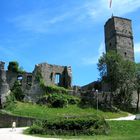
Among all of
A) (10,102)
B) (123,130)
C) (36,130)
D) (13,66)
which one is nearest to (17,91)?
(13,66)

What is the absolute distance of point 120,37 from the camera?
2874 inches

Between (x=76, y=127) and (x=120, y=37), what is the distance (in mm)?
42131

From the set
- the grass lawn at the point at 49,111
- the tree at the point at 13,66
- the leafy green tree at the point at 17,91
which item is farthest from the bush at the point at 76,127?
the tree at the point at 13,66

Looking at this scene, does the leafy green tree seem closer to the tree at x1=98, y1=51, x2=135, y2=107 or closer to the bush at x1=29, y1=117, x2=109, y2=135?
the tree at x1=98, y1=51, x2=135, y2=107

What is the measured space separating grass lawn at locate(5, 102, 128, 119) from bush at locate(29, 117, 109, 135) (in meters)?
14.1

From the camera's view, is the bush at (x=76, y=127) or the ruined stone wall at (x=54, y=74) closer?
the bush at (x=76, y=127)

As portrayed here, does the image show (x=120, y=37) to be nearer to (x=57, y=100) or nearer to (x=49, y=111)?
(x=57, y=100)

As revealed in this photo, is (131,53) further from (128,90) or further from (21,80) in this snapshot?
(21,80)

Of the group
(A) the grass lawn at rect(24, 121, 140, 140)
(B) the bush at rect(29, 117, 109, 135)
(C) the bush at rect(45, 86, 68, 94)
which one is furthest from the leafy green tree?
(B) the bush at rect(29, 117, 109, 135)

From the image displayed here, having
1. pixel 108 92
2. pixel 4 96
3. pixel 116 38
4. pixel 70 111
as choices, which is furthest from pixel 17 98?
pixel 116 38

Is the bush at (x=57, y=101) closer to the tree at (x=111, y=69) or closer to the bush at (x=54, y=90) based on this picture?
the bush at (x=54, y=90)

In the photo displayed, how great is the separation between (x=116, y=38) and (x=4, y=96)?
26.4 m

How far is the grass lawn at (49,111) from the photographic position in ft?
162

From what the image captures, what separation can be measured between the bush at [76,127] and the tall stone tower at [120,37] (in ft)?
127
